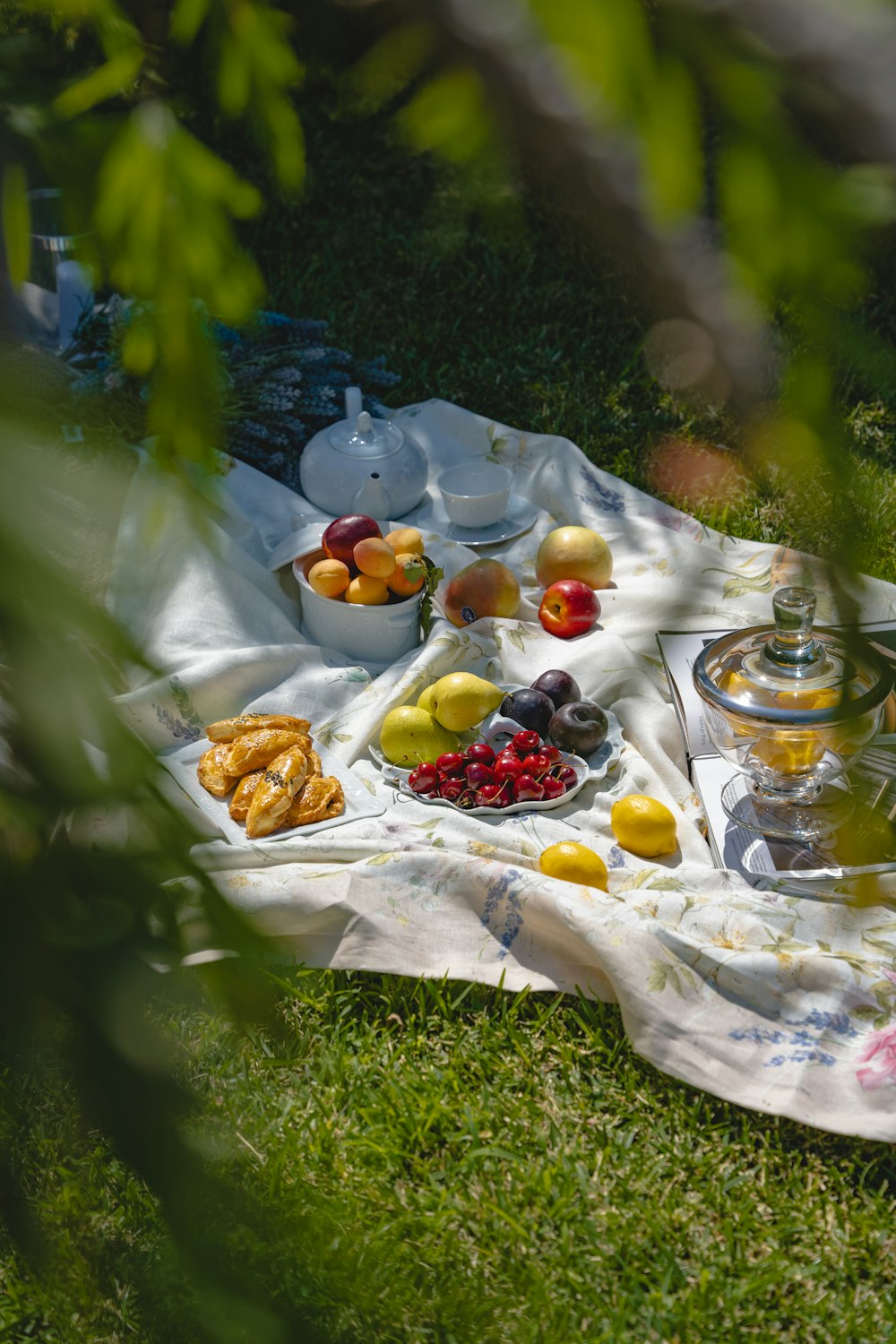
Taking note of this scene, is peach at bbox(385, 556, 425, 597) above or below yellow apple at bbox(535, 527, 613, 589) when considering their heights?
above

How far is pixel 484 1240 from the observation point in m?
1.46

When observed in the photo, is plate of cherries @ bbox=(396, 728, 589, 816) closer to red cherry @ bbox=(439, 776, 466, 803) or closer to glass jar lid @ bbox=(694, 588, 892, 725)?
red cherry @ bbox=(439, 776, 466, 803)

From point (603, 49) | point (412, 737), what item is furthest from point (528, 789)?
point (603, 49)

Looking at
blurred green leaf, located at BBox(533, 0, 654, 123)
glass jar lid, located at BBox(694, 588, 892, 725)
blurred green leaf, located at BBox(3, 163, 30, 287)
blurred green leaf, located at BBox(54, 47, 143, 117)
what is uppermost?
blurred green leaf, located at BBox(533, 0, 654, 123)

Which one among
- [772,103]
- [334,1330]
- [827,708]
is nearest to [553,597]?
[827,708]

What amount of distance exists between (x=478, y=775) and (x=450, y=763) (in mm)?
57

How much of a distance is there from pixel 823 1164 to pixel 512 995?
50 cm

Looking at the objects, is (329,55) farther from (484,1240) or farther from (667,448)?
(667,448)

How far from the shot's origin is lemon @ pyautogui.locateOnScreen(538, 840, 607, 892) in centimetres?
195

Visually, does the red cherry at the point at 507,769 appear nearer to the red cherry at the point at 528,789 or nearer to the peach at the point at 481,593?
Answer: the red cherry at the point at 528,789

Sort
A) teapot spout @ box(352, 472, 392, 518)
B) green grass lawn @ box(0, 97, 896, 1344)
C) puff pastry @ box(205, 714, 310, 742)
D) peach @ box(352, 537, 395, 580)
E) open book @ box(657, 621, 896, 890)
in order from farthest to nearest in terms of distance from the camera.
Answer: teapot spout @ box(352, 472, 392, 518)
peach @ box(352, 537, 395, 580)
puff pastry @ box(205, 714, 310, 742)
open book @ box(657, 621, 896, 890)
green grass lawn @ box(0, 97, 896, 1344)

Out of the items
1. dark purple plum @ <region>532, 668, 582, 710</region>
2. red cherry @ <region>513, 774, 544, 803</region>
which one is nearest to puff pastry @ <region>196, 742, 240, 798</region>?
red cherry @ <region>513, 774, 544, 803</region>

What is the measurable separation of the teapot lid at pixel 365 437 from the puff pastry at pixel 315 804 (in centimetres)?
108

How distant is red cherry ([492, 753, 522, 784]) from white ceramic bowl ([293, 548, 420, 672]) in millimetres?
506
